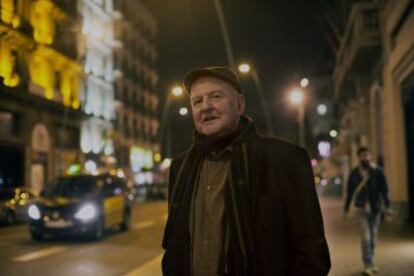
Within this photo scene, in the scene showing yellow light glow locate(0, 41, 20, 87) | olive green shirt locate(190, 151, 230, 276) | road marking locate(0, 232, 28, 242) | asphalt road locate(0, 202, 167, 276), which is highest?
yellow light glow locate(0, 41, 20, 87)

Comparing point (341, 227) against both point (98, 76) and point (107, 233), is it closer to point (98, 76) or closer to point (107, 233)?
point (107, 233)

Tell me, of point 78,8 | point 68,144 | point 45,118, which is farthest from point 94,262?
point 78,8

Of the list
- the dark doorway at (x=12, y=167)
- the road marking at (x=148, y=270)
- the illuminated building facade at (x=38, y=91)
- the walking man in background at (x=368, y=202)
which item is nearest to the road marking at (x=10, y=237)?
the road marking at (x=148, y=270)

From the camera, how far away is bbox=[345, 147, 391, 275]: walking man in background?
9695 millimetres

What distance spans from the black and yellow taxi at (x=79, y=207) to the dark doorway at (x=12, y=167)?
62.4 ft

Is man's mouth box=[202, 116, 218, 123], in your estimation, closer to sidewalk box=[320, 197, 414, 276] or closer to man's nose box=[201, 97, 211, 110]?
man's nose box=[201, 97, 211, 110]

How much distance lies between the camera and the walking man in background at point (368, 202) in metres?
9.70

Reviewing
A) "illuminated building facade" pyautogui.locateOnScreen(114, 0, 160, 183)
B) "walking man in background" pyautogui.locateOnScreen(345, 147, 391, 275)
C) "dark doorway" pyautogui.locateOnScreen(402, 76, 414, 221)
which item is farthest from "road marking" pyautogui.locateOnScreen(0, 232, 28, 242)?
"illuminated building facade" pyautogui.locateOnScreen(114, 0, 160, 183)

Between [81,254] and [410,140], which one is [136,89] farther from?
[81,254]

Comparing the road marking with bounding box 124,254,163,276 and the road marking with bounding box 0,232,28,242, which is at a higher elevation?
the road marking with bounding box 0,232,28,242

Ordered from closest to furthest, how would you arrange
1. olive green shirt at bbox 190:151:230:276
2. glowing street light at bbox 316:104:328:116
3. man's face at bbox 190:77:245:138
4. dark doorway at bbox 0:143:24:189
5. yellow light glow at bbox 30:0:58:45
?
olive green shirt at bbox 190:151:230:276
man's face at bbox 190:77:245:138
dark doorway at bbox 0:143:24:189
yellow light glow at bbox 30:0:58:45
glowing street light at bbox 316:104:328:116

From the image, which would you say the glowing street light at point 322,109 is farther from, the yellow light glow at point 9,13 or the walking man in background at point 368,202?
the walking man in background at point 368,202

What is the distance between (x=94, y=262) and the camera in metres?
12.7

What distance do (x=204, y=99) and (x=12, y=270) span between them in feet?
31.0
